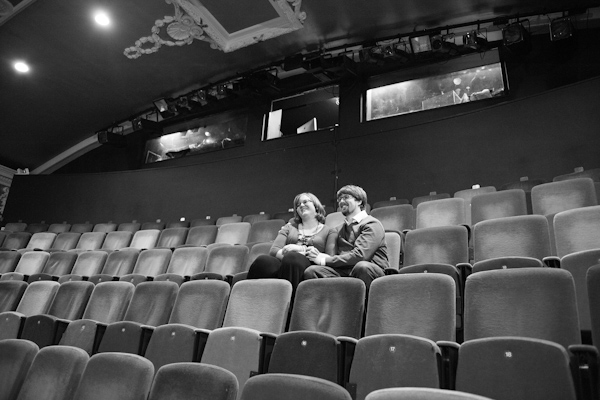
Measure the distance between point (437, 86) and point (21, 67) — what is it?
77.8 inches

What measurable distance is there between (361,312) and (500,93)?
142 cm

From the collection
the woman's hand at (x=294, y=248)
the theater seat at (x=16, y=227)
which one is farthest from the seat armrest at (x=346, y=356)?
the theater seat at (x=16, y=227)

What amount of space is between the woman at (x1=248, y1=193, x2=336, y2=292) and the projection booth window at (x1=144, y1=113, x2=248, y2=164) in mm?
1442

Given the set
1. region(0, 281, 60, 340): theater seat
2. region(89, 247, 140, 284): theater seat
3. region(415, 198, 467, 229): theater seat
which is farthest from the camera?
region(89, 247, 140, 284): theater seat

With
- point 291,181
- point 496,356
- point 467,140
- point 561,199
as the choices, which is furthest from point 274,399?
point 291,181

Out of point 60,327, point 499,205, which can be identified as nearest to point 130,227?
point 60,327

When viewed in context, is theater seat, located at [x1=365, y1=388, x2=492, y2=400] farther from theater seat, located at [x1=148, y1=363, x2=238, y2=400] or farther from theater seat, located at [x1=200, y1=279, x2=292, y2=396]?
theater seat, located at [x1=200, y1=279, x2=292, y2=396]

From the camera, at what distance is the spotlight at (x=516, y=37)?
1.63 metres

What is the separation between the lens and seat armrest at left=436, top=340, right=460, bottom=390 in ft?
1.63

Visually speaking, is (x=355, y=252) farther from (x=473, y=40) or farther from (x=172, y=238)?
(x=473, y=40)

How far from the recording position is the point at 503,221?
0.86 m

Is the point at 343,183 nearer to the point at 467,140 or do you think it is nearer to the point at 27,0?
the point at 467,140

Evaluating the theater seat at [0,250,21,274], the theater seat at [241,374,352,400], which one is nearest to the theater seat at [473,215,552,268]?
the theater seat at [241,374,352,400]

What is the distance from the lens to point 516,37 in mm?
1633
